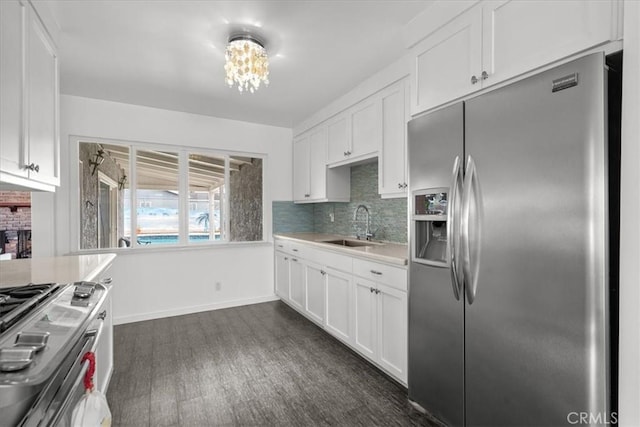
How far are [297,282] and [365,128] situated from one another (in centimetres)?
193

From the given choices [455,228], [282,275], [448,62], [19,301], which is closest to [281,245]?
[282,275]

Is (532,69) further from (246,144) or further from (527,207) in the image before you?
(246,144)

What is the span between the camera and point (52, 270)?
1.77m

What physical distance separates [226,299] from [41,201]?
2.23 m

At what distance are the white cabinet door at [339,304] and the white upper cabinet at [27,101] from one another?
85.3 inches

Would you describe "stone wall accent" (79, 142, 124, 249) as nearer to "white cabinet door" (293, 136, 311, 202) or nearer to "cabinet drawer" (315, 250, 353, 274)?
"white cabinet door" (293, 136, 311, 202)

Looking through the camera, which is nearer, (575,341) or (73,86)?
(575,341)

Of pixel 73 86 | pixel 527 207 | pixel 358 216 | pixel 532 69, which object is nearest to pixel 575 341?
pixel 527 207

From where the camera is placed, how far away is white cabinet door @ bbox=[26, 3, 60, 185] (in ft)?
4.75

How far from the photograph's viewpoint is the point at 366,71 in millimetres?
2691

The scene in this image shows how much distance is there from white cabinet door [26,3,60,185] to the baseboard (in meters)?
2.21

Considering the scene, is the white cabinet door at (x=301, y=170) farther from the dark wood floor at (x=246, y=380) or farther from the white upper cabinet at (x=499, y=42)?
the white upper cabinet at (x=499, y=42)

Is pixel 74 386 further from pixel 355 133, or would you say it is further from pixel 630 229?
pixel 355 133

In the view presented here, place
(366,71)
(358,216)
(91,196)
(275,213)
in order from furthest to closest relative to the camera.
Result: (275,213) < (358,216) < (91,196) < (366,71)
